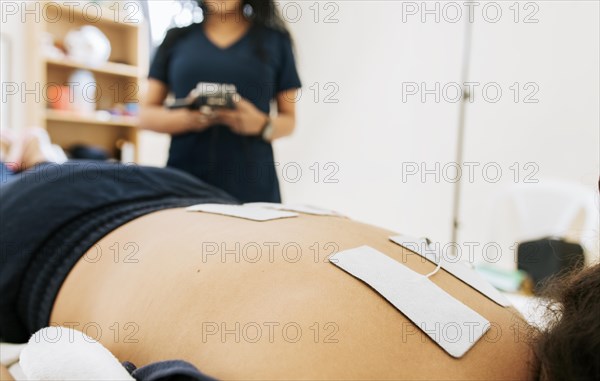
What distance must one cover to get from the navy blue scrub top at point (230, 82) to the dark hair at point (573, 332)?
83 cm

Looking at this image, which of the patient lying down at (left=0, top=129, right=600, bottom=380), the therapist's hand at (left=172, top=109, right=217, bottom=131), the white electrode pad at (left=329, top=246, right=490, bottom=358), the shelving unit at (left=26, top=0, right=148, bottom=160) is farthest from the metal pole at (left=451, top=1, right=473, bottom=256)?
the shelving unit at (left=26, top=0, right=148, bottom=160)

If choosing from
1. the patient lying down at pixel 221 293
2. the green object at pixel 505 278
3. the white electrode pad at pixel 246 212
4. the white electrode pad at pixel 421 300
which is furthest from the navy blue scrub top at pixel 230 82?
the white electrode pad at pixel 421 300

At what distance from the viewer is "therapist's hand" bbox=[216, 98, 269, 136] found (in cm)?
107

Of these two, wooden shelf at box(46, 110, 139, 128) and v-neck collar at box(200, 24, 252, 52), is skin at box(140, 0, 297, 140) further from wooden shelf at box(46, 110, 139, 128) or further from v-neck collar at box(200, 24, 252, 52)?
wooden shelf at box(46, 110, 139, 128)

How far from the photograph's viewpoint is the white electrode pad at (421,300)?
42cm

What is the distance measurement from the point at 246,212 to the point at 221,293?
0.63ft

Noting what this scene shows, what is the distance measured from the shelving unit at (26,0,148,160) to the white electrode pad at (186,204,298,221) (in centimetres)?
212

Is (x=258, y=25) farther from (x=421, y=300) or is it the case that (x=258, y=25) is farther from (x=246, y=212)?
(x=421, y=300)

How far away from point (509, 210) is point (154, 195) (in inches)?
55.5

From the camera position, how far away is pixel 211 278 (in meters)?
0.51

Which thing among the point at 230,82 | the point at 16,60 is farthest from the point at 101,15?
the point at 230,82

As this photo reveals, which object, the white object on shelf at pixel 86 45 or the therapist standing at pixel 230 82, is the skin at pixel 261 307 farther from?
the white object on shelf at pixel 86 45

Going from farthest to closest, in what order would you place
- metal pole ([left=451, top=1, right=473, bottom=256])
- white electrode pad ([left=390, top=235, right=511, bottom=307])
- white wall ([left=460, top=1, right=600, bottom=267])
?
1. metal pole ([left=451, top=1, right=473, bottom=256])
2. white wall ([left=460, top=1, right=600, bottom=267])
3. white electrode pad ([left=390, top=235, right=511, bottom=307])

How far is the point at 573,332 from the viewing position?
1.06 feet
